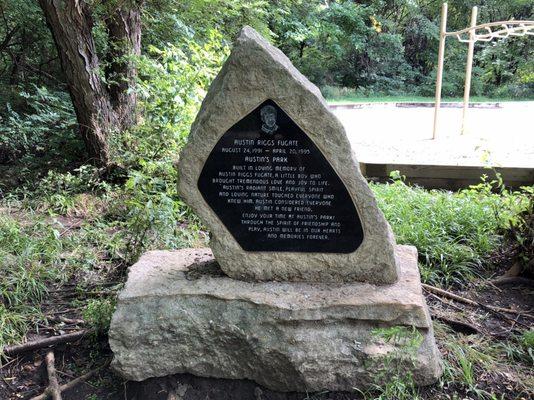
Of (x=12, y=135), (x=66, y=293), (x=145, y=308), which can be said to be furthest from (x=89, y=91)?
(x=145, y=308)

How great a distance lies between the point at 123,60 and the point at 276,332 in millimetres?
4830

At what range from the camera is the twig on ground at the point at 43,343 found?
3174mm

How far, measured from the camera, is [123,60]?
20.9 ft

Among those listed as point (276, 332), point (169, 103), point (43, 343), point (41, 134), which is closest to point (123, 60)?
point (169, 103)

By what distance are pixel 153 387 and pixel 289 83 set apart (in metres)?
1.94

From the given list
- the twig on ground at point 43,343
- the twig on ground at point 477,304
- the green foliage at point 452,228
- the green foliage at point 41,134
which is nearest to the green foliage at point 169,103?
the green foliage at point 41,134

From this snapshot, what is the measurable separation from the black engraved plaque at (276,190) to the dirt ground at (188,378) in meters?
0.85

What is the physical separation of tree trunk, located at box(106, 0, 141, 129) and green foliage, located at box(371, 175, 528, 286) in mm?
3738

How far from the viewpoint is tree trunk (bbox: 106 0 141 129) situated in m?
6.49

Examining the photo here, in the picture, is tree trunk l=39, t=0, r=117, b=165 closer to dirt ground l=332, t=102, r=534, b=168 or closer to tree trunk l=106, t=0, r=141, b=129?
tree trunk l=106, t=0, r=141, b=129

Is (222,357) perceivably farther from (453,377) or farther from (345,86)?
(345,86)

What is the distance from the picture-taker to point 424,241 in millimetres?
4230

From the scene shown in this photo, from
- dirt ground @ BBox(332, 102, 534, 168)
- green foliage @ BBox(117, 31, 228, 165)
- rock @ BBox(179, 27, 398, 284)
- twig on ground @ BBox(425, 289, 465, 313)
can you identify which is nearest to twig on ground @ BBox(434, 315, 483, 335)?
twig on ground @ BBox(425, 289, 465, 313)

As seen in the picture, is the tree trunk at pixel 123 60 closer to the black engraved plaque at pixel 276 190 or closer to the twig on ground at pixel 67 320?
the twig on ground at pixel 67 320
